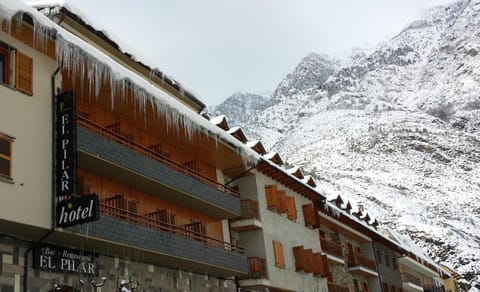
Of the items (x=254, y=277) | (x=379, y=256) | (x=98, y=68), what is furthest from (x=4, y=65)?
(x=379, y=256)

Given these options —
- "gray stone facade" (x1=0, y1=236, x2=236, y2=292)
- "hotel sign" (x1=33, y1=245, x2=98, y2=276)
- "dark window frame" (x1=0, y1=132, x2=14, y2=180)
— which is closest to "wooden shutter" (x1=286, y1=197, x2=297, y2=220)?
"gray stone facade" (x1=0, y1=236, x2=236, y2=292)

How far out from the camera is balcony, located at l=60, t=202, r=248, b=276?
17.0 metres

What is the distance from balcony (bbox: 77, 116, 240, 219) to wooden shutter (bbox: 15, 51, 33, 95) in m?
1.86

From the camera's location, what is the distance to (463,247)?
7838 cm

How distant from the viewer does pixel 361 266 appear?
130ft

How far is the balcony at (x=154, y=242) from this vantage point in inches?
670

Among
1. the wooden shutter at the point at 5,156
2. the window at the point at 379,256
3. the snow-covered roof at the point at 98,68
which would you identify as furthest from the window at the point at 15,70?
the window at the point at 379,256

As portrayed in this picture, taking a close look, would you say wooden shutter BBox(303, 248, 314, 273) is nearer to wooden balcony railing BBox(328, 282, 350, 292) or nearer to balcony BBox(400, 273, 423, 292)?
wooden balcony railing BBox(328, 282, 350, 292)

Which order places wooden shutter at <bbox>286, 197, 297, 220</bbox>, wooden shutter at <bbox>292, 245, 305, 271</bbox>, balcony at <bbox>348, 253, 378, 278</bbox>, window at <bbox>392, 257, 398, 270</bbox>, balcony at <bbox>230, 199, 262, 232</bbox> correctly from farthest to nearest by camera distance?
window at <bbox>392, 257, 398, 270</bbox>
balcony at <bbox>348, 253, 378, 278</bbox>
wooden shutter at <bbox>286, 197, 297, 220</bbox>
wooden shutter at <bbox>292, 245, 305, 271</bbox>
balcony at <bbox>230, 199, 262, 232</bbox>

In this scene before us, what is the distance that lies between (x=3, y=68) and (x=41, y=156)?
247 centimetres

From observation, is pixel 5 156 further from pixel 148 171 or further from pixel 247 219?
pixel 247 219

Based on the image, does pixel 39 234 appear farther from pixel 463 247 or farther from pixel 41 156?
pixel 463 247

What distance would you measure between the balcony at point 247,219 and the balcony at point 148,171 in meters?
0.66

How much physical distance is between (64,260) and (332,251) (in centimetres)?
2244
